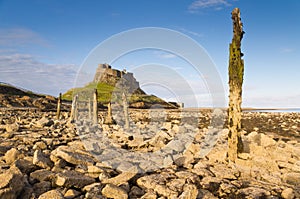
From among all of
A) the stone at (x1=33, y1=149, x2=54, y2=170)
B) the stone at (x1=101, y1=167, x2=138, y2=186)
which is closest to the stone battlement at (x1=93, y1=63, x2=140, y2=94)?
the stone at (x1=33, y1=149, x2=54, y2=170)

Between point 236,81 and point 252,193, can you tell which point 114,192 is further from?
point 236,81

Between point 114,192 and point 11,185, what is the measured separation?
1767 millimetres

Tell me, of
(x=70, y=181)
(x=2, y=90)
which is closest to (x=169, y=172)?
(x=70, y=181)

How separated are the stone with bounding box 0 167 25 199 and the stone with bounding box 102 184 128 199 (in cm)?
148

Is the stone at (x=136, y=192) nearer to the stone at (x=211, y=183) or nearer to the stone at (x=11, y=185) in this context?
the stone at (x=211, y=183)

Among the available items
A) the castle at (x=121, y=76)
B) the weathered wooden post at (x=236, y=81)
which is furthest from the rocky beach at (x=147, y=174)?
the castle at (x=121, y=76)

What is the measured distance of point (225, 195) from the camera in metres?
5.24

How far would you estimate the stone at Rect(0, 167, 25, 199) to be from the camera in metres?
4.13

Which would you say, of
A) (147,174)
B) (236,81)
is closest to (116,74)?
(236,81)

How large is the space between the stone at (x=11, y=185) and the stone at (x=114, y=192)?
→ 148cm

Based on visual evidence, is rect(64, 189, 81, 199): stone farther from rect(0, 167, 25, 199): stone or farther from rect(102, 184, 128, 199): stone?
rect(0, 167, 25, 199): stone

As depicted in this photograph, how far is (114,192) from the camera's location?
4668 millimetres

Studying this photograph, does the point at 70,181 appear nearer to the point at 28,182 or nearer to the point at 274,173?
the point at 28,182

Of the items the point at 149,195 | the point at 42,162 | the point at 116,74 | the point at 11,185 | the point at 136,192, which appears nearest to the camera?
the point at 11,185
